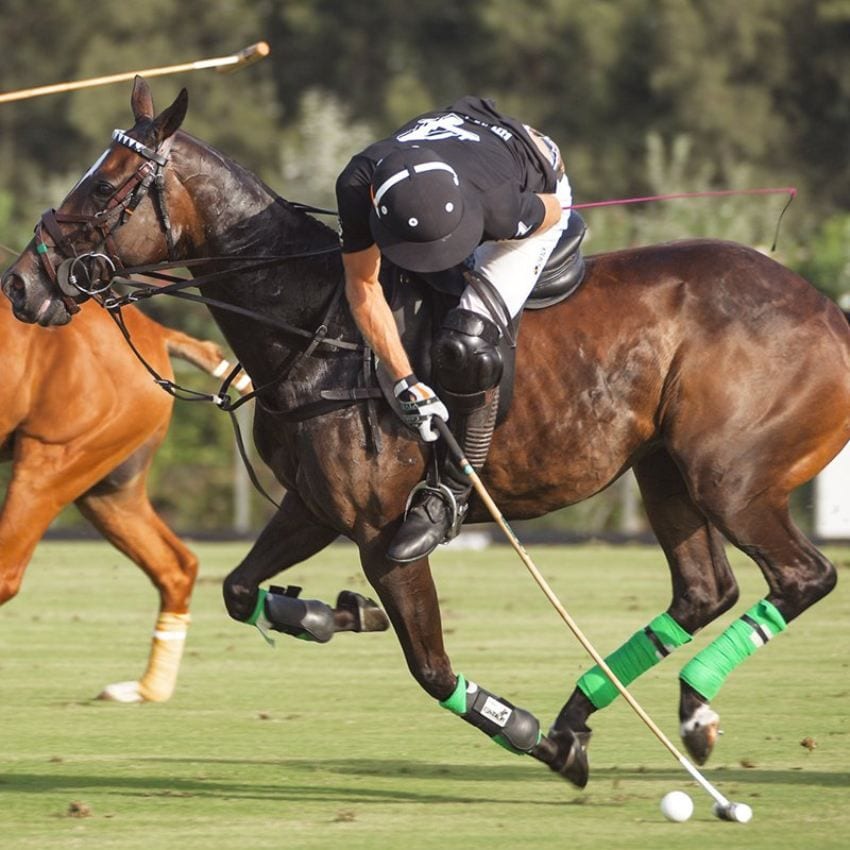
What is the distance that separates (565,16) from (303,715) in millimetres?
32743

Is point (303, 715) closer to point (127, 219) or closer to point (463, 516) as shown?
point (463, 516)

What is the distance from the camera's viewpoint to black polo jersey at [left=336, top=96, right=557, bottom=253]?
20.2ft

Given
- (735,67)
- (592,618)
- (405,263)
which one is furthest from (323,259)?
(735,67)

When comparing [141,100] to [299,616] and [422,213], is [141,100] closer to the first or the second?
[422,213]

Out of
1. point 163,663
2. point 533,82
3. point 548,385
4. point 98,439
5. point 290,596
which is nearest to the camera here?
point 548,385

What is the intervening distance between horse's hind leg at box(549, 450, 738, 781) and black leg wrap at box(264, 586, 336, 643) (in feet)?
2.86

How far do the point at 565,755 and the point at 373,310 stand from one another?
159 centimetres

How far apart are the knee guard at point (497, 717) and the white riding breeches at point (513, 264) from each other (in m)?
1.24

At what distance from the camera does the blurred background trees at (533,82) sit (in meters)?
38.2

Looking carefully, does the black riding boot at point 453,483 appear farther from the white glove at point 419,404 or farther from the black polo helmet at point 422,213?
the black polo helmet at point 422,213

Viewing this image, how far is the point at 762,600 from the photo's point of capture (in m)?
6.45

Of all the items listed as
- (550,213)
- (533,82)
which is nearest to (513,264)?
(550,213)

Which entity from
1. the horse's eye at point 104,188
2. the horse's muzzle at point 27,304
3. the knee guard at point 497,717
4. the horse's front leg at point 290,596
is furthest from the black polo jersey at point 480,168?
the knee guard at point 497,717

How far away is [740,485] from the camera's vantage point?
21.1ft
